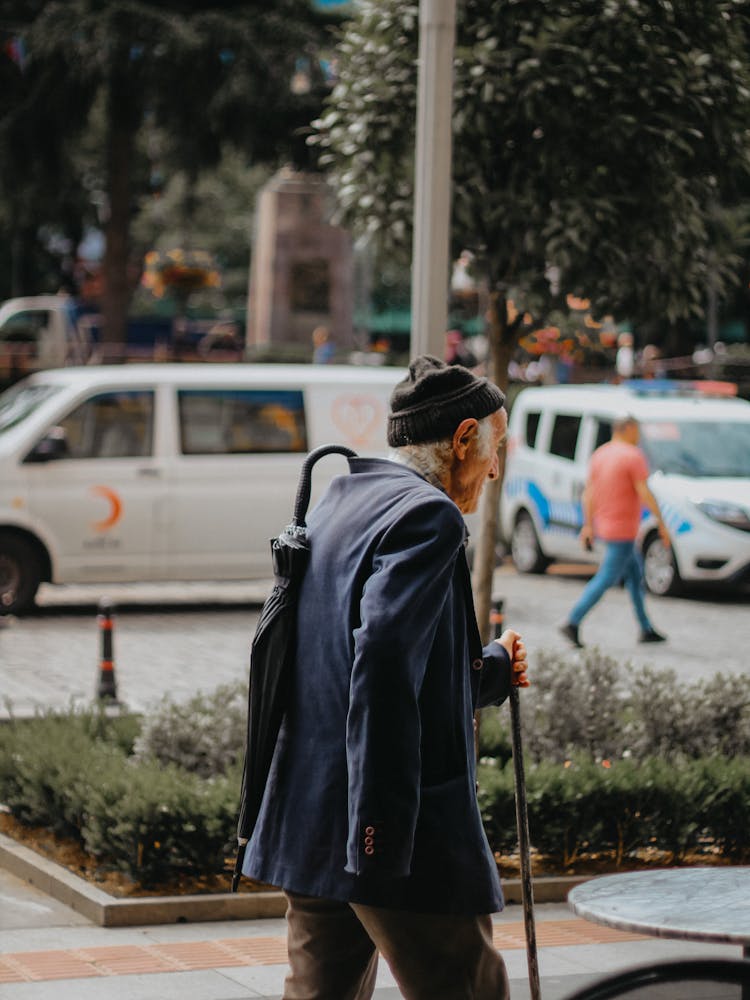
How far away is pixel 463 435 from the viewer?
11.8ft

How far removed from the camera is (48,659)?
12570 millimetres

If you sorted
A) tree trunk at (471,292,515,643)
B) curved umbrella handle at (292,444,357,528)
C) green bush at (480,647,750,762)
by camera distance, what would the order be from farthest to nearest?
1. green bush at (480,647,750,762)
2. tree trunk at (471,292,515,643)
3. curved umbrella handle at (292,444,357,528)

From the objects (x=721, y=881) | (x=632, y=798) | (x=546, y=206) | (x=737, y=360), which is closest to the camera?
(x=721, y=881)

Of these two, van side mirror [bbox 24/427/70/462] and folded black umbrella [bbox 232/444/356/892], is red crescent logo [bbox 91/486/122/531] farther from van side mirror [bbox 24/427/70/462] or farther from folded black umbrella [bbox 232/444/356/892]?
folded black umbrella [bbox 232/444/356/892]

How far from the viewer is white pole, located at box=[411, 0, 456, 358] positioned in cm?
675

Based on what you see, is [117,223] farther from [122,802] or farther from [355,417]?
[122,802]

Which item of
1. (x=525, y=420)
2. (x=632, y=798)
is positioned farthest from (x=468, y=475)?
(x=525, y=420)

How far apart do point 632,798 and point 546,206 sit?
2414mm

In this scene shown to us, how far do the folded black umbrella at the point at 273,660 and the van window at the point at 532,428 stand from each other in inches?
612

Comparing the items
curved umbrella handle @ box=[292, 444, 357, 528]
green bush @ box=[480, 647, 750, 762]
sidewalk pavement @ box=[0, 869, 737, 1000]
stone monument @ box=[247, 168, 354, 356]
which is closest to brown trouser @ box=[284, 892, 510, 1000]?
curved umbrella handle @ box=[292, 444, 357, 528]

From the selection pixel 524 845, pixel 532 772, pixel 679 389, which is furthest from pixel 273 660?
pixel 679 389

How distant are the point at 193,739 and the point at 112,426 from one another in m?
7.72

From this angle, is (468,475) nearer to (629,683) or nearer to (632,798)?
(632,798)

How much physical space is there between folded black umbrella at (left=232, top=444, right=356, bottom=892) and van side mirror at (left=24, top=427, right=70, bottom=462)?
10985mm
